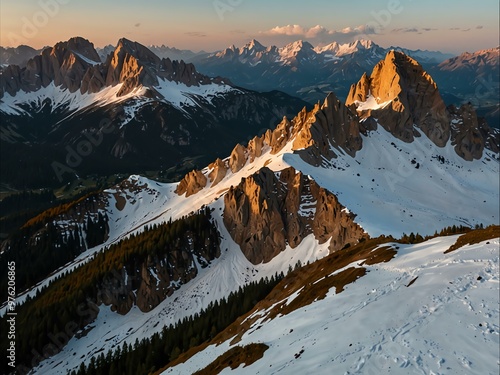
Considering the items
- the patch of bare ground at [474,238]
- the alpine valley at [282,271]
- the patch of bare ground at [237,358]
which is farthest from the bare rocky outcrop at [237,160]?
the patch of bare ground at [237,358]

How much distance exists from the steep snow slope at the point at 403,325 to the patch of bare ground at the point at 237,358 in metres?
1.49

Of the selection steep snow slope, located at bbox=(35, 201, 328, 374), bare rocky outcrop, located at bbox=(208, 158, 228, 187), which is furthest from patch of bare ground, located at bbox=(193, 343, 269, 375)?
bare rocky outcrop, located at bbox=(208, 158, 228, 187)

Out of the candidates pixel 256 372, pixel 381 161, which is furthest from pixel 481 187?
pixel 256 372

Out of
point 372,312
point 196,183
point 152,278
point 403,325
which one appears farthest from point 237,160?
point 403,325

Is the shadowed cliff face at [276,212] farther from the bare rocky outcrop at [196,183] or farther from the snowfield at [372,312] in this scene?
the bare rocky outcrop at [196,183]

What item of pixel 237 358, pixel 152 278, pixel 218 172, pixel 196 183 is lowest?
pixel 152 278

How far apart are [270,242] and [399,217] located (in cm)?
4795

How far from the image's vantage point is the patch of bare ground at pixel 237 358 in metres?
44.8

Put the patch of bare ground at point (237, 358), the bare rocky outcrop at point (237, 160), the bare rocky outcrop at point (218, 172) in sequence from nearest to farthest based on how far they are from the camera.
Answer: the patch of bare ground at point (237, 358), the bare rocky outcrop at point (218, 172), the bare rocky outcrop at point (237, 160)

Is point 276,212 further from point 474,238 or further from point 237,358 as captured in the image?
point 237,358

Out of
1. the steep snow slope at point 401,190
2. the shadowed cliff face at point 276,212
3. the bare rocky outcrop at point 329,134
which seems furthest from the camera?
the bare rocky outcrop at point 329,134

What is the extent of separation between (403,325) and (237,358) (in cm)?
2196

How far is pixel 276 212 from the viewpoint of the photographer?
13975 centimetres

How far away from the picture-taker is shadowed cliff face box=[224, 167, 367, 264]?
13288 cm
